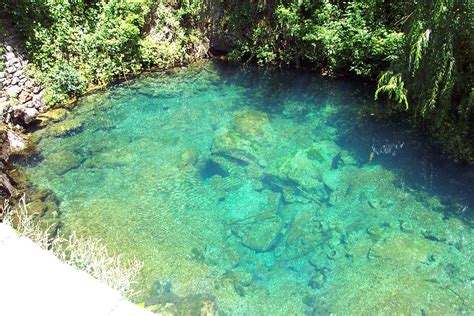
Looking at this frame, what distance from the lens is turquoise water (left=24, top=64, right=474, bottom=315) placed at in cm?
671

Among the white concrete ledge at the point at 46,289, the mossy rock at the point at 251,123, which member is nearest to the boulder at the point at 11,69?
the mossy rock at the point at 251,123

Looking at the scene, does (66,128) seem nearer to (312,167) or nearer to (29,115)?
(29,115)

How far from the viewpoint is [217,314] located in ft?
20.7

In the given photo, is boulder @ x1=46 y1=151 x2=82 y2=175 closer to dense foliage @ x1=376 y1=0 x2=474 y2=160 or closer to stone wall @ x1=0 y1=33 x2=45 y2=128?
stone wall @ x1=0 y1=33 x2=45 y2=128

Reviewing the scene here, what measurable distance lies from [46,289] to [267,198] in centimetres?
508

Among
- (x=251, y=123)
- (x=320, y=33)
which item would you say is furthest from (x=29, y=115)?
(x=320, y=33)

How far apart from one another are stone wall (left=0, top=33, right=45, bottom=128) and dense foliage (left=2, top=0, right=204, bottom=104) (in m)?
0.31

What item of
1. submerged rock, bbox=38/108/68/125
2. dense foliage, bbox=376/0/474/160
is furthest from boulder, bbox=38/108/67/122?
dense foliage, bbox=376/0/474/160

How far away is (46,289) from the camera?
4566 mm

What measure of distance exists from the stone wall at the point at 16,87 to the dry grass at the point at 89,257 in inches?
124

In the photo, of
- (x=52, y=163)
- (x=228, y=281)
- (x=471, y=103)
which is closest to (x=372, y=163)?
(x=471, y=103)

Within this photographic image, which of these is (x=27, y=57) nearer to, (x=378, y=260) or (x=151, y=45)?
(x=151, y=45)

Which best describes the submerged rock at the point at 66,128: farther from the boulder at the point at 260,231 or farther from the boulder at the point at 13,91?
the boulder at the point at 260,231

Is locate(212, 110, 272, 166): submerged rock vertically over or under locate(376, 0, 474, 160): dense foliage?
under
